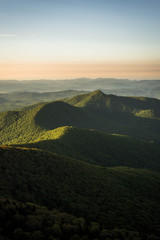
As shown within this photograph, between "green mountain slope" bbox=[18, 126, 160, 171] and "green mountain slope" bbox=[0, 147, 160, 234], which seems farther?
"green mountain slope" bbox=[18, 126, 160, 171]

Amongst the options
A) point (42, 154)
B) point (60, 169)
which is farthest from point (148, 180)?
point (42, 154)

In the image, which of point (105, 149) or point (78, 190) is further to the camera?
point (105, 149)

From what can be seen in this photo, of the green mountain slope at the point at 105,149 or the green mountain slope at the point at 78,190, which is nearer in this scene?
the green mountain slope at the point at 78,190

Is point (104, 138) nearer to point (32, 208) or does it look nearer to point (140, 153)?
point (140, 153)

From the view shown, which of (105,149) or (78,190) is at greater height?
(78,190)
